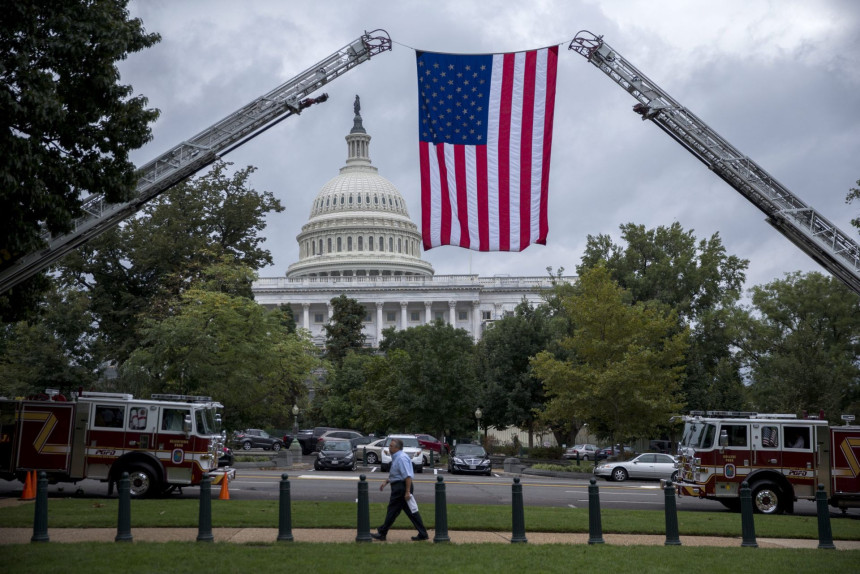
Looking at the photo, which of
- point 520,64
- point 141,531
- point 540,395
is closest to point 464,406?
point 540,395

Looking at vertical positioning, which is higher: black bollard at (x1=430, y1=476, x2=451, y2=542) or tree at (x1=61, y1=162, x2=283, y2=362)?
tree at (x1=61, y1=162, x2=283, y2=362)

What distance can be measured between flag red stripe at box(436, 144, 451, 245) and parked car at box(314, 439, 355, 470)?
66.6 ft

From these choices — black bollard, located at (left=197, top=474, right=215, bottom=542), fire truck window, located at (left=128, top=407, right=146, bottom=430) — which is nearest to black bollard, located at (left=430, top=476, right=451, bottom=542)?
black bollard, located at (left=197, top=474, right=215, bottom=542)

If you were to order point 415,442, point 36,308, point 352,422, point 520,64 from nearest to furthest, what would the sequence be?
point 520,64 < point 36,308 < point 415,442 < point 352,422

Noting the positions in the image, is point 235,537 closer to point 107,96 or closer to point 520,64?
point 107,96

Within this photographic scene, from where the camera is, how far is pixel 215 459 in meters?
23.7

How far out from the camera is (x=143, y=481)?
22469 millimetres

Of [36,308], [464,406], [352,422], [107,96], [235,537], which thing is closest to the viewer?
[235,537]

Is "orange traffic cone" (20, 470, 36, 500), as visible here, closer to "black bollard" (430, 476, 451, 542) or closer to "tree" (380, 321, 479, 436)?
"black bollard" (430, 476, 451, 542)

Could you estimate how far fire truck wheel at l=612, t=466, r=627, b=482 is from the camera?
126ft

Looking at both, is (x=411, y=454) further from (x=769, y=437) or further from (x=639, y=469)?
(x=769, y=437)

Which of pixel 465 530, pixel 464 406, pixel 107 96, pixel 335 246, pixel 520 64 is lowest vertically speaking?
pixel 465 530

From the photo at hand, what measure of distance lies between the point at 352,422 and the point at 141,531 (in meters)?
49.7

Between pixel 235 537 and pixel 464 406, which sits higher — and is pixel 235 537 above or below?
below
